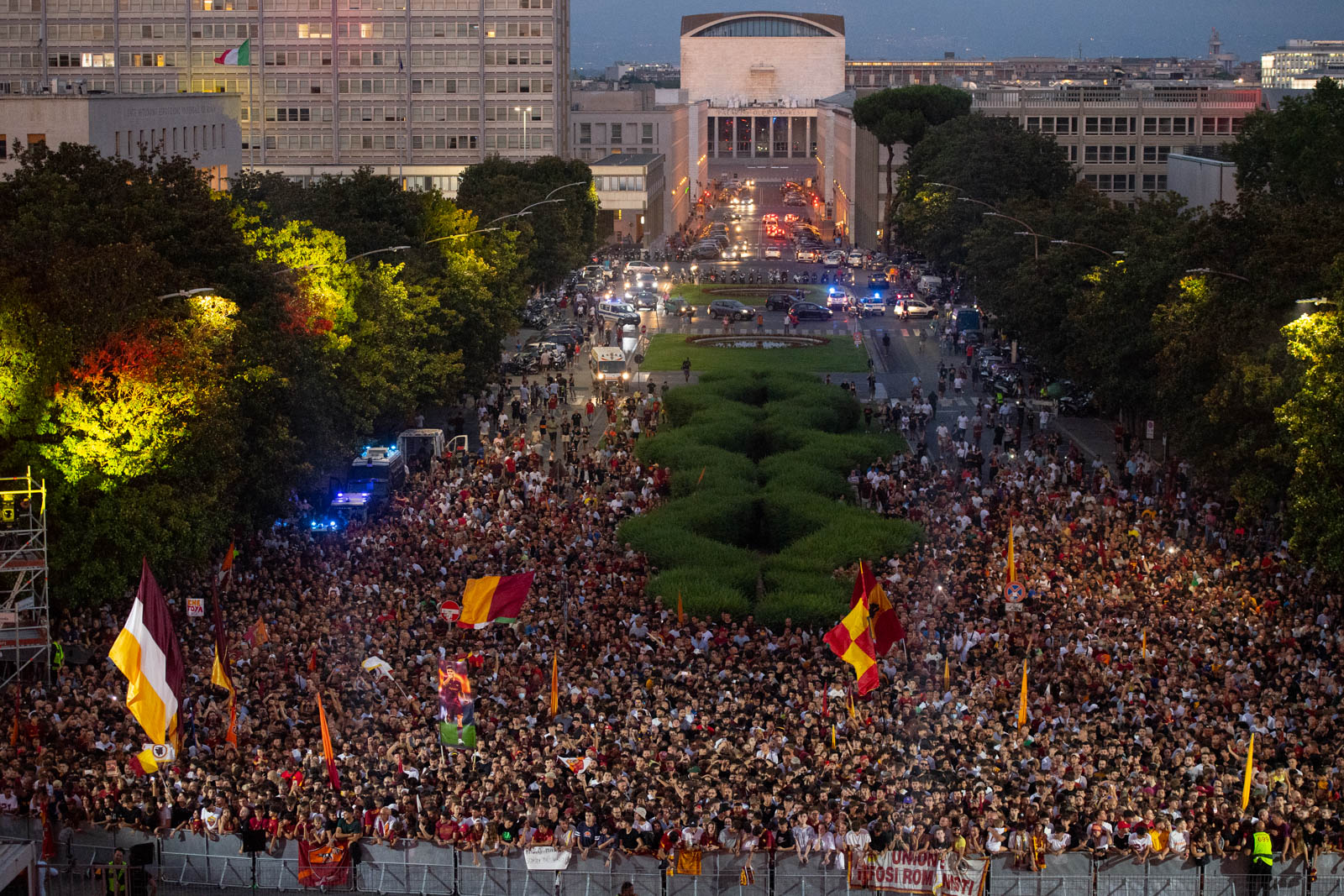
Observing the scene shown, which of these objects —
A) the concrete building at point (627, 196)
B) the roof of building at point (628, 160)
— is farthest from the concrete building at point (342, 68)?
the roof of building at point (628, 160)

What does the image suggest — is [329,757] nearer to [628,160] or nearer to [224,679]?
[224,679]

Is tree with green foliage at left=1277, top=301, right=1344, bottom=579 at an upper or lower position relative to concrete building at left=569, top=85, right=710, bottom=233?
lower

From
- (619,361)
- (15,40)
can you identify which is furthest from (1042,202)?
(15,40)

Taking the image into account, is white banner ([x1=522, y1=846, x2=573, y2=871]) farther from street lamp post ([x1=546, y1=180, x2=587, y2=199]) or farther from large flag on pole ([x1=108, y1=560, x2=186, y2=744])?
street lamp post ([x1=546, y1=180, x2=587, y2=199])

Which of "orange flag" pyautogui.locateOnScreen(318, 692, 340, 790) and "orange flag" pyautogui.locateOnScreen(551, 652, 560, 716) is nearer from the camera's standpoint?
"orange flag" pyautogui.locateOnScreen(318, 692, 340, 790)

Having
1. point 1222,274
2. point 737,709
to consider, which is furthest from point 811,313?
point 737,709

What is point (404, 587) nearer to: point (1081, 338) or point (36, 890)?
point (36, 890)

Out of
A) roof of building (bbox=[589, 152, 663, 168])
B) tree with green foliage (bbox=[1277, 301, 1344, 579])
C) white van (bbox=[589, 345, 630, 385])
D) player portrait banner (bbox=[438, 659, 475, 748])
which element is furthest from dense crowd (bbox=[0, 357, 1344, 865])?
roof of building (bbox=[589, 152, 663, 168])

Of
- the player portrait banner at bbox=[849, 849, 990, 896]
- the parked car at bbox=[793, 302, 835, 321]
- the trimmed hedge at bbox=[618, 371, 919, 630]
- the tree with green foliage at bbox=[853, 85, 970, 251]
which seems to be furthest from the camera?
the tree with green foliage at bbox=[853, 85, 970, 251]
